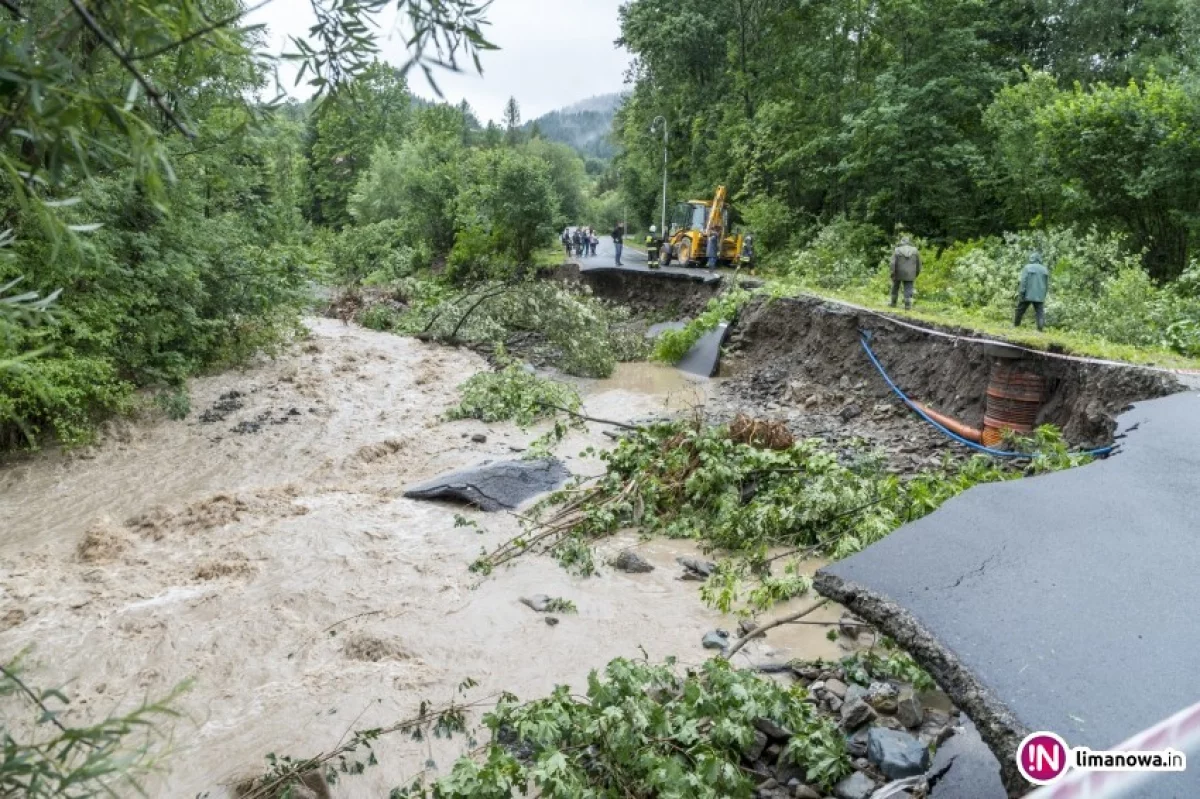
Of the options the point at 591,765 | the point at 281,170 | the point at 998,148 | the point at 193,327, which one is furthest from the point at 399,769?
the point at 998,148

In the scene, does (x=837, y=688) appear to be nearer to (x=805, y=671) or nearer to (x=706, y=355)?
(x=805, y=671)

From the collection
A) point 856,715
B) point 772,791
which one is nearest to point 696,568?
point 856,715

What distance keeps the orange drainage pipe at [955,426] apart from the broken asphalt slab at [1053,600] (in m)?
4.86

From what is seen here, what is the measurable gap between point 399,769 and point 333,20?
14.1ft

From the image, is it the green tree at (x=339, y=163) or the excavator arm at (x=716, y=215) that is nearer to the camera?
the excavator arm at (x=716, y=215)

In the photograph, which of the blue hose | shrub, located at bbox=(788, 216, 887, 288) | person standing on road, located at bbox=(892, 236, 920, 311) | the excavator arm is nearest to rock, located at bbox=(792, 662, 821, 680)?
the blue hose

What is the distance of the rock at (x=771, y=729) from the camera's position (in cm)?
412

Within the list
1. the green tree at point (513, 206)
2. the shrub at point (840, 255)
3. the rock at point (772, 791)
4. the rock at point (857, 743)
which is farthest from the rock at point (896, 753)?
the green tree at point (513, 206)

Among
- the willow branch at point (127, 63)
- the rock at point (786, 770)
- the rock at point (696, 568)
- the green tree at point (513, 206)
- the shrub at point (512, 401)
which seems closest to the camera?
the willow branch at point (127, 63)

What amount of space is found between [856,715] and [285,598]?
5.24 metres

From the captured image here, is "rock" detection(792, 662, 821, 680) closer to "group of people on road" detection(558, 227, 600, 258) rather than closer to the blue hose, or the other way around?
the blue hose

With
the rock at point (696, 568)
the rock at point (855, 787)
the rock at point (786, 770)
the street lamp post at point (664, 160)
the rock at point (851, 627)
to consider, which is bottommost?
the rock at point (696, 568)

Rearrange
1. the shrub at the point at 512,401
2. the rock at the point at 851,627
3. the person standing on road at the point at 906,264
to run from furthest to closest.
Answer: the person standing on road at the point at 906,264 < the shrub at the point at 512,401 < the rock at the point at 851,627

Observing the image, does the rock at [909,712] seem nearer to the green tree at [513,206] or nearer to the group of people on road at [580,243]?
the green tree at [513,206]
